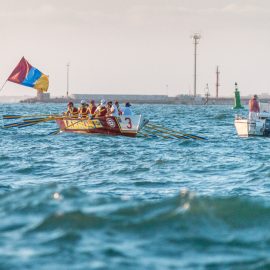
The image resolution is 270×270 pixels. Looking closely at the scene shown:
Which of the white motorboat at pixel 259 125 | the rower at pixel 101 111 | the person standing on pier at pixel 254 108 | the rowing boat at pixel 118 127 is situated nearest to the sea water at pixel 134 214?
the rowing boat at pixel 118 127

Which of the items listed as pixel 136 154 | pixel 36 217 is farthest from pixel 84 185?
pixel 136 154

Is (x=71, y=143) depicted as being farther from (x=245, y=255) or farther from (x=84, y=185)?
(x=245, y=255)

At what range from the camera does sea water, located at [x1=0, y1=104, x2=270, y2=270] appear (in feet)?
26.7

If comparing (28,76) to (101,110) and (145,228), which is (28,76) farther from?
(145,228)

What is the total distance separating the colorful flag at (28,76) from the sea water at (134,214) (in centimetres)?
1544

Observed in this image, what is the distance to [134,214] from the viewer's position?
34.2 ft

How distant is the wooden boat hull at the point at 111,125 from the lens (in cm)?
3069

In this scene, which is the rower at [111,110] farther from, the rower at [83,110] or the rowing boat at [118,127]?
the rower at [83,110]

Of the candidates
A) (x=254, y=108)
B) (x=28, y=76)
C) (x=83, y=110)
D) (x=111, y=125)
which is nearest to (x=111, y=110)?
(x=111, y=125)

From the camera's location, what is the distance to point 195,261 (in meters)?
8.02

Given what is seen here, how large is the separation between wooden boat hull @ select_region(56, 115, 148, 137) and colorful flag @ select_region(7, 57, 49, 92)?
356 cm

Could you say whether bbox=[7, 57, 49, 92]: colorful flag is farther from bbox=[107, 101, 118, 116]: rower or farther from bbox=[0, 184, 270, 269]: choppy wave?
bbox=[0, 184, 270, 269]: choppy wave

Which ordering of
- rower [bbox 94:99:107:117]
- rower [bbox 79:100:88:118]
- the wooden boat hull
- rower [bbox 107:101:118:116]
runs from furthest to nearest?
rower [bbox 79:100:88:118]
rower [bbox 94:99:107:117]
the wooden boat hull
rower [bbox 107:101:118:116]

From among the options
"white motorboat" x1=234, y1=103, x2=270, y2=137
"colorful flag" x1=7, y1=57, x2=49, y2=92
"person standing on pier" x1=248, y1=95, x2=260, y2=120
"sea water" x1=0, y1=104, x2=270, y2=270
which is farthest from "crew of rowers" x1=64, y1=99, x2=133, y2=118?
"sea water" x1=0, y1=104, x2=270, y2=270
